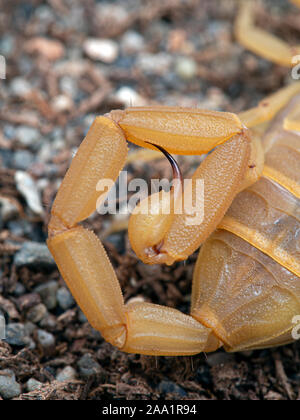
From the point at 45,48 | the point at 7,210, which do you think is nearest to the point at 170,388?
the point at 7,210

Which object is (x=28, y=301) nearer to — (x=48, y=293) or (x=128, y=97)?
(x=48, y=293)

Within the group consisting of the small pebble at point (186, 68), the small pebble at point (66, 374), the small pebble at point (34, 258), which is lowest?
the small pebble at point (66, 374)

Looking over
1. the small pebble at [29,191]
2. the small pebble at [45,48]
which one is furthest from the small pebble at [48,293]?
the small pebble at [45,48]

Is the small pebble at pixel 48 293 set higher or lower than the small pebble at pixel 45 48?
lower

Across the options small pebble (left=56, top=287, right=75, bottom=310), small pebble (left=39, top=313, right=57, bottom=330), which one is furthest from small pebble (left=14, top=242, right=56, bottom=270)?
small pebble (left=39, top=313, right=57, bottom=330)

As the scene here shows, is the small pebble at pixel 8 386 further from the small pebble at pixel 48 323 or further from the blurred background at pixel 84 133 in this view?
the small pebble at pixel 48 323
